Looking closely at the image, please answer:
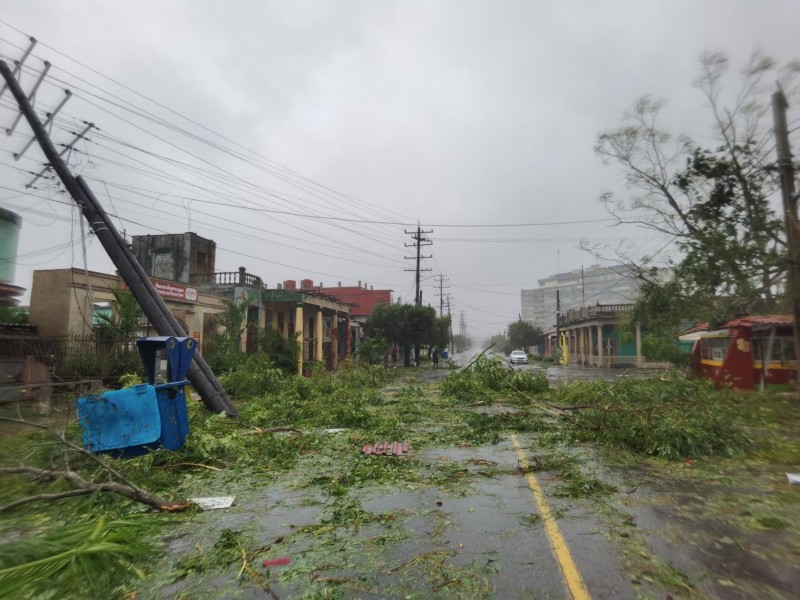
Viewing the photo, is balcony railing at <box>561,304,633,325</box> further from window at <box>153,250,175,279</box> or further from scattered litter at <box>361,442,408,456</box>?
scattered litter at <box>361,442,408,456</box>

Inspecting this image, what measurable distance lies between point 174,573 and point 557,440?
7.55 meters

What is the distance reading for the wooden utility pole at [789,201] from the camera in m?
13.8

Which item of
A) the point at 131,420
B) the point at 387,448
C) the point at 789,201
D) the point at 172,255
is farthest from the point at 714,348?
the point at 172,255

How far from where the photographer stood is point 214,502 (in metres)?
6.22

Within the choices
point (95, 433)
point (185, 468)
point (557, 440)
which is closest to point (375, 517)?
point (185, 468)

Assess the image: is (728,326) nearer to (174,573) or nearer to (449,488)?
(449,488)

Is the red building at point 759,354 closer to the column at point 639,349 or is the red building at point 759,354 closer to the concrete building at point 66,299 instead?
the concrete building at point 66,299

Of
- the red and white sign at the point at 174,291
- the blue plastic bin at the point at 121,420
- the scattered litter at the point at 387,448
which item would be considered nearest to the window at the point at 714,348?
the scattered litter at the point at 387,448

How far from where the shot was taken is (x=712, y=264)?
15.7 m

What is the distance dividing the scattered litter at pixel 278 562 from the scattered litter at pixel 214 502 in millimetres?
1890

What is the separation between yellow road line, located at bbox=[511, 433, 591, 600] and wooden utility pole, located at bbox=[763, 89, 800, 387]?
1140 cm

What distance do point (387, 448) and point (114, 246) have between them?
321 inches

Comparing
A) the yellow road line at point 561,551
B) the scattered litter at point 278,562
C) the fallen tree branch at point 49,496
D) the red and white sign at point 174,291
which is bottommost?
the scattered litter at point 278,562

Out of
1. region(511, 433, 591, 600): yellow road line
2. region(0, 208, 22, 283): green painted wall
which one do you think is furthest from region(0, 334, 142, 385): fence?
region(511, 433, 591, 600): yellow road line
